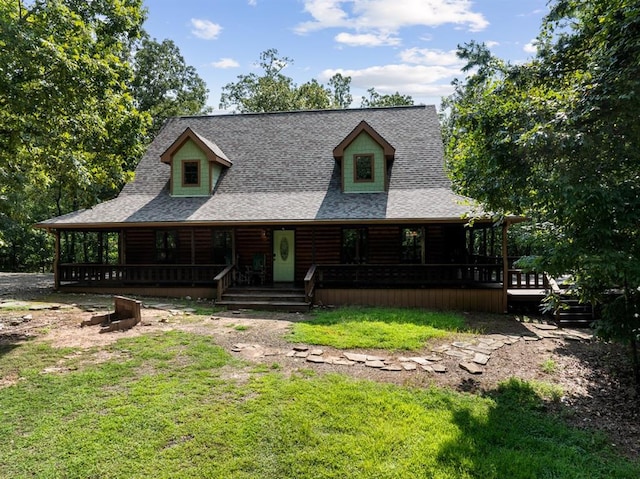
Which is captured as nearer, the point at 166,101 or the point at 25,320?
the point at 25,320

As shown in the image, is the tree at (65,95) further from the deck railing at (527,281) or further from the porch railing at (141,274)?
the deck railing at (527,281)

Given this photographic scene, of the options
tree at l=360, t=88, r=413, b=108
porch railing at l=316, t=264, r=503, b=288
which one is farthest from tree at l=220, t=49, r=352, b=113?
porch railing at l=316, t=264, r=503, b=288

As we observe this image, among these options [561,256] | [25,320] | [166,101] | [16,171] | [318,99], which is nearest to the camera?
[561,256]

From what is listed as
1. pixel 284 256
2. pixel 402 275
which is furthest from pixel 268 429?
pixel 284 256

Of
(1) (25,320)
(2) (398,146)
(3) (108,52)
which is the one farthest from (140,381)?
(2) (398,146)

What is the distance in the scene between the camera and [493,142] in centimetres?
613

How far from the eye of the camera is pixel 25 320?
9.53 m

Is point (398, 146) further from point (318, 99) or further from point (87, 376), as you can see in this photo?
point (318, 99)

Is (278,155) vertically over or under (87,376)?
over

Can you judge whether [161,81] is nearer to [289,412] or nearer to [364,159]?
[364,159]

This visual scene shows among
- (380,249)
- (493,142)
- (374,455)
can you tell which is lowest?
(374,455)

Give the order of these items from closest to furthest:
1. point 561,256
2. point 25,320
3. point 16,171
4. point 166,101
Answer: point 561,256 → point 25,320 → point 16,171 → point 166,101

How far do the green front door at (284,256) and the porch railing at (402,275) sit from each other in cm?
227

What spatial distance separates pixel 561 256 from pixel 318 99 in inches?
1171
